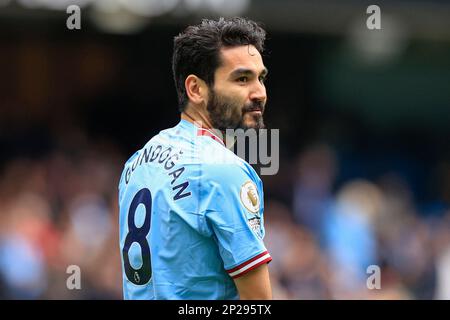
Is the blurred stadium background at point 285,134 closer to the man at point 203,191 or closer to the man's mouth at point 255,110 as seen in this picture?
the man at point 203,191

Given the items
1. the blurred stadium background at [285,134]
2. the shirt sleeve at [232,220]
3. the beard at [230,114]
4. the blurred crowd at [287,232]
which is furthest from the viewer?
the blurred stadium background at [285,134]

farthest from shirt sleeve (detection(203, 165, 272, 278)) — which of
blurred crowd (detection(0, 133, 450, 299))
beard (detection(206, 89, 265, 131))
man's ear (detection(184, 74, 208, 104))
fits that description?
blurred crowd (detection(0, 133, 450, 299))

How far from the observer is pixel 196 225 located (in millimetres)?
3439

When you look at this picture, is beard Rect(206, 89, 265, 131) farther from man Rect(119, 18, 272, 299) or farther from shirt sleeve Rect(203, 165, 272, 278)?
shirt sleeve Rect(203, 165, 272, 278)

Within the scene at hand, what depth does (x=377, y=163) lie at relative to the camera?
13336 millimetres

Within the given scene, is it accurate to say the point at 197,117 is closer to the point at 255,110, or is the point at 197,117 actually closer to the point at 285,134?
the point at 255,110

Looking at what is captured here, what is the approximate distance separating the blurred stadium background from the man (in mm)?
4782

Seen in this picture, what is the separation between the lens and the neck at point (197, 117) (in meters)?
3.84

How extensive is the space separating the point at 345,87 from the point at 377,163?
71.3 inches

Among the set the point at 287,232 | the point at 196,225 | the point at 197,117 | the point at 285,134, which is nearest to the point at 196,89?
the point at 197,117

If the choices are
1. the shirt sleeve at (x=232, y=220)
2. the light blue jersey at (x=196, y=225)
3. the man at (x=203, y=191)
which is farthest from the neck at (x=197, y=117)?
the shirt sleeve at (x=232, y=220)

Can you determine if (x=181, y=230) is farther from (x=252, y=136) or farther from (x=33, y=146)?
(x=33, y=146)

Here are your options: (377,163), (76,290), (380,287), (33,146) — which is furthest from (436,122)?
(76,290)

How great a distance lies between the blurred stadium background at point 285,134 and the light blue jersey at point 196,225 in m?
4.84
